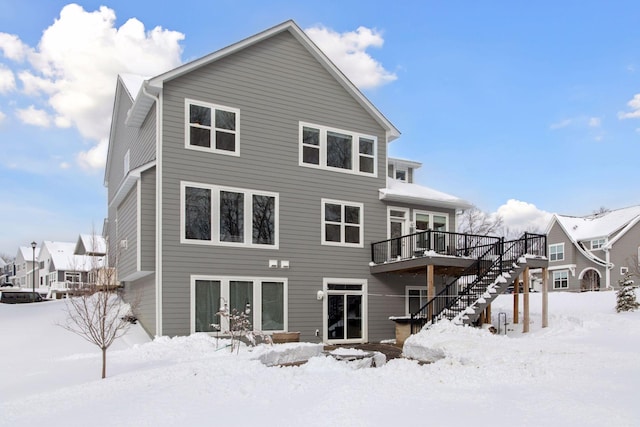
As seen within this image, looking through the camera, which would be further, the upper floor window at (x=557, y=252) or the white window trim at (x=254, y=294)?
the upper floor window at (x=557, y=252)

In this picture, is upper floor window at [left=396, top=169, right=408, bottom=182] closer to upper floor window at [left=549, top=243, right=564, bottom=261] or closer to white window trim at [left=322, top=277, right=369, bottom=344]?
white window trim at [left=322, top=277, right=369, bottom=344]

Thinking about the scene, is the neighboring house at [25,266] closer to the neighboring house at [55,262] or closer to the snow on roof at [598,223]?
the neighboring house at [55,262]

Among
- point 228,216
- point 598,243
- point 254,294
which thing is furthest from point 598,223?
point 228,216

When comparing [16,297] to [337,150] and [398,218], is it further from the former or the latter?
[398,218]

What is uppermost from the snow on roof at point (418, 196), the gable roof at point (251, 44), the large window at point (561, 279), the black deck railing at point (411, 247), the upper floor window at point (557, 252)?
the gable roof at point (251, 44)

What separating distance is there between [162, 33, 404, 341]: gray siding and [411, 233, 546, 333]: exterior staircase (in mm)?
2370

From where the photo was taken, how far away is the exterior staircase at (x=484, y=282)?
15.5 m

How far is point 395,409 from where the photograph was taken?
22.6 ft

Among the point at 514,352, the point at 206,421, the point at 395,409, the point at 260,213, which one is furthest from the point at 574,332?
the point at 206,421

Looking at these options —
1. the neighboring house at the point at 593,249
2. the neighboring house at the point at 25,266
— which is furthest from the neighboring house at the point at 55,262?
the neighboring house at the point at 593,249

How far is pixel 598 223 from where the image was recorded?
3719cm

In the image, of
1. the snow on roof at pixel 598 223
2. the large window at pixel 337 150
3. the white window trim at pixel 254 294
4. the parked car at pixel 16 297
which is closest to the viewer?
the white window trim at pixel 254 294

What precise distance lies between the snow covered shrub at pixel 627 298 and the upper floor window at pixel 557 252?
61.6ft

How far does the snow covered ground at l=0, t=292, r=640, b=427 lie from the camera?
6551mm
